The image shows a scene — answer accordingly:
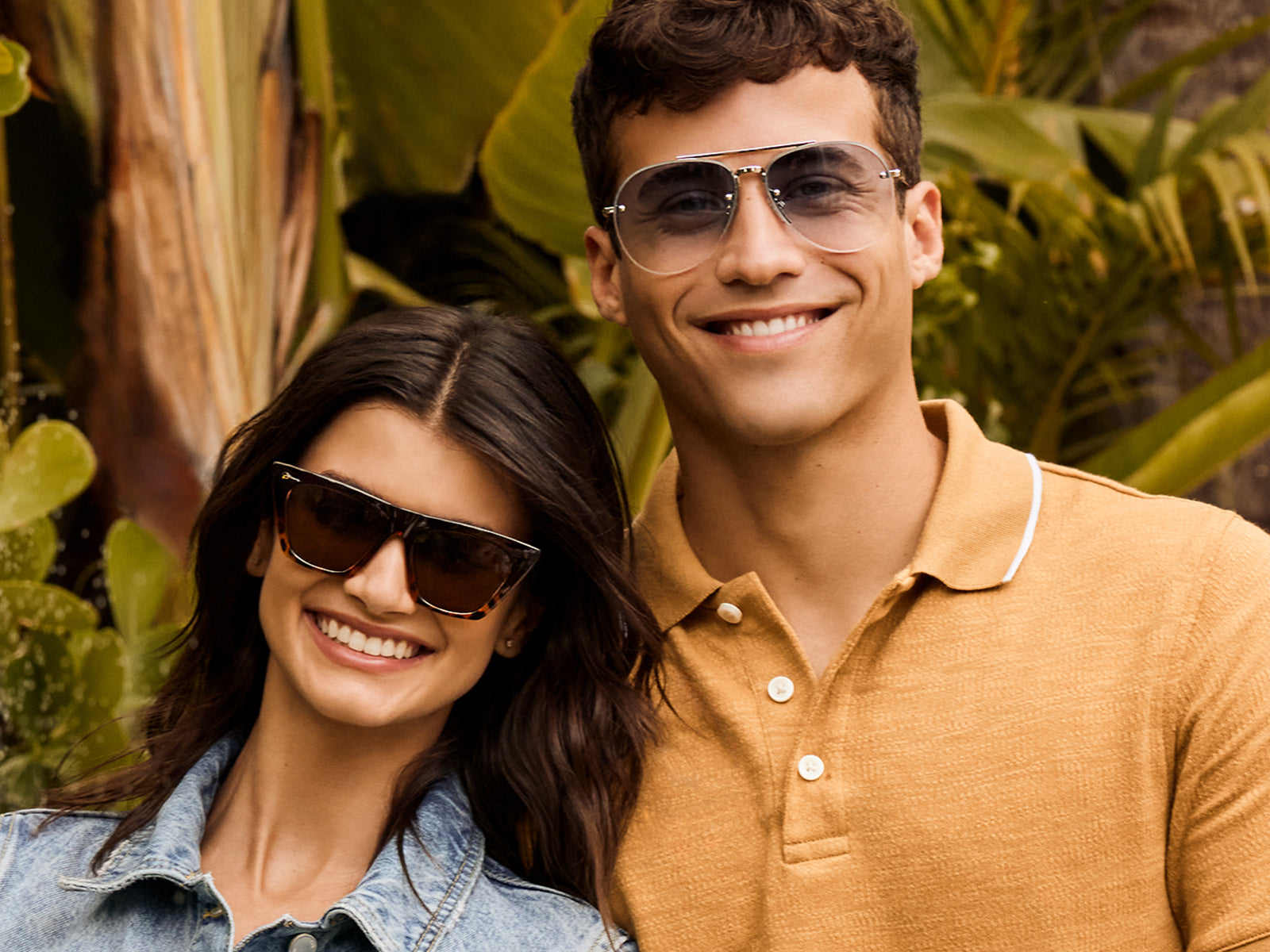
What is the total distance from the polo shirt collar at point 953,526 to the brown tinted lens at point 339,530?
51cm

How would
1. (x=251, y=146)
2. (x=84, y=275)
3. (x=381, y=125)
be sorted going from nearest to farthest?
(x=84, y=275) → (x=251, y=146) → (x=381, y=125)

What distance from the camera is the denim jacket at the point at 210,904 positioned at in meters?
1.85

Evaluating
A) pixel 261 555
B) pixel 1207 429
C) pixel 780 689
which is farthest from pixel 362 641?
pixel 1207 429

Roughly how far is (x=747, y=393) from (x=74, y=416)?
5.96ft

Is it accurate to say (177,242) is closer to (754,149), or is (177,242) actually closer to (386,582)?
(386,582)

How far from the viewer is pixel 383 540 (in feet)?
6.02

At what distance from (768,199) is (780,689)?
738mm

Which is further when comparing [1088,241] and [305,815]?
[1088,241]

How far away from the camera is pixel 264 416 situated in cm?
Result: 206

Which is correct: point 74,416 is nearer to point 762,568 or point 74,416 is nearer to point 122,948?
point 122,948

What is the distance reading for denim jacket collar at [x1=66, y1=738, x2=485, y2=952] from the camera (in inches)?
73.1

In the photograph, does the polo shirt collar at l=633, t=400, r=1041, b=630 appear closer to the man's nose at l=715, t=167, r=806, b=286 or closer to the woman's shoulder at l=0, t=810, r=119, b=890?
the man's nose at l=715, t=167, r=806, b=286

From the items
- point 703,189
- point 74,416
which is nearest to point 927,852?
point 703,189

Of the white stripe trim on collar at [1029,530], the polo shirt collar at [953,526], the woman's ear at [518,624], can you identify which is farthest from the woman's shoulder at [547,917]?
the white stripe trim on collar at [1029,530]
